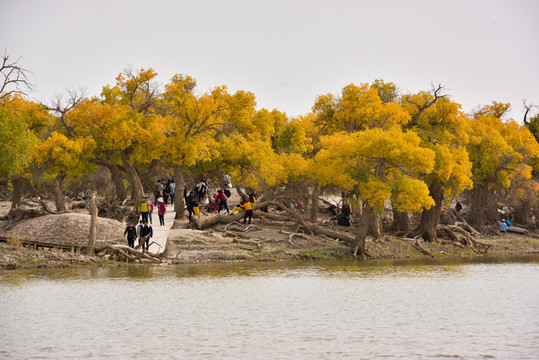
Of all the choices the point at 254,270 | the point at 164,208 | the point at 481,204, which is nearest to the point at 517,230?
the point at 481,204

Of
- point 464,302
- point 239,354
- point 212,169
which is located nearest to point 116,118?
point 212,169

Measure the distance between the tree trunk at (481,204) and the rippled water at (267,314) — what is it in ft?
65.7

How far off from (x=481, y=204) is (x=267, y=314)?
1353 inches

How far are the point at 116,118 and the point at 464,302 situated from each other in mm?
28679

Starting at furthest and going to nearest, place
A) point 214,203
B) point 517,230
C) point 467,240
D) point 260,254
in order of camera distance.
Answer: point 517,230, point 214,203, point 467,240, point 260,254

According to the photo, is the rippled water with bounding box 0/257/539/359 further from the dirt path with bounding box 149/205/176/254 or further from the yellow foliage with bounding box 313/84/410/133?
the yellow foliage with bounding box 313/84/410/133

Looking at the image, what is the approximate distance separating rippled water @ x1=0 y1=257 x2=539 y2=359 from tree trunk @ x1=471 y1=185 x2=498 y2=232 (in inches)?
789

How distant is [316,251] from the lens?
118ft

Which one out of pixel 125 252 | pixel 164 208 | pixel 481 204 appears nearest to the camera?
pixel 125 252

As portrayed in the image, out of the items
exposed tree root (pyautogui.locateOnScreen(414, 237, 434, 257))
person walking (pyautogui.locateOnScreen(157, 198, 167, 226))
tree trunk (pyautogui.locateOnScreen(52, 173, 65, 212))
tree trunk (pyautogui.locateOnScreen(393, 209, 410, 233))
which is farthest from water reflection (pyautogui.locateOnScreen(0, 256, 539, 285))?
tree trunk (pyautogui.locateOnScreen(52, 173, 65, 212))

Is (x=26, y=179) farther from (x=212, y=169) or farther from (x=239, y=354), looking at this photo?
(x=239, y=354)

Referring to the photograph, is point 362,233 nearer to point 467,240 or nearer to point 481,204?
point 467,240

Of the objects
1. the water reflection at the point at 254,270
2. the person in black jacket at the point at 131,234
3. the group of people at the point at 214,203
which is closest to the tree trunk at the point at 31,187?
the group of people at the point at 214,203

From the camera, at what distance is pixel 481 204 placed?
48594mm
